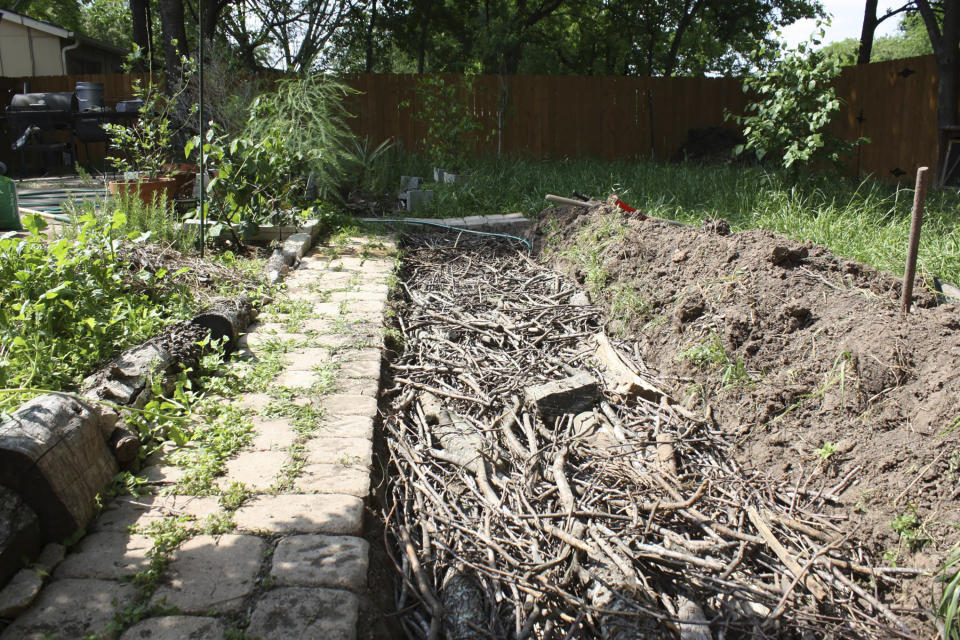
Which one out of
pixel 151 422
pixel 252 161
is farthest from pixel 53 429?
pixel 252 161

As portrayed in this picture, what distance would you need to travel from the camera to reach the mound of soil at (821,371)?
2109mm

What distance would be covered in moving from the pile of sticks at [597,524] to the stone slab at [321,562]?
20cm

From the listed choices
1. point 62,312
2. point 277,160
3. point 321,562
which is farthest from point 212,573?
point 277,160

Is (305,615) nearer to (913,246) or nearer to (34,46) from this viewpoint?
(913,246)

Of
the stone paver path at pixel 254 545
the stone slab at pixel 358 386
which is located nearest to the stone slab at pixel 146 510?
the stone paver path at pixel 254 545

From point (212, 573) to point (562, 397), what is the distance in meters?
1.64

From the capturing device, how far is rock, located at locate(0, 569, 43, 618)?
1599mm

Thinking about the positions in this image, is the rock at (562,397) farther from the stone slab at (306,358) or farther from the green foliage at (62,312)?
the green foliage at (62,312)

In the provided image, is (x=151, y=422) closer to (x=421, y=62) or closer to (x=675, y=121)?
(x=675, y=121)

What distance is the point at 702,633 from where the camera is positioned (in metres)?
1.80

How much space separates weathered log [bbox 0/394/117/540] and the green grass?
381cm

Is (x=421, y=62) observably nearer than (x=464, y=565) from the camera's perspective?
No

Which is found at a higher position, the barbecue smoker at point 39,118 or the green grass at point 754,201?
the barbecue smoker at point 39,118

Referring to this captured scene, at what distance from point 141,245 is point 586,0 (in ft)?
63.1
